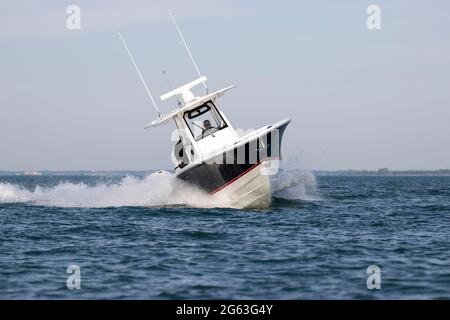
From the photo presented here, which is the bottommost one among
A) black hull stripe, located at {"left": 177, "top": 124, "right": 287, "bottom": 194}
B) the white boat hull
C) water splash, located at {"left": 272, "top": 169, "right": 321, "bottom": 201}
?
water splash, located at {"left": 272, "top": 169, "right": 321, "bottom": 201}

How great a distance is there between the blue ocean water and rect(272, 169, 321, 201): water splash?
405 centimetres

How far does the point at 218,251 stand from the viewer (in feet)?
59.1

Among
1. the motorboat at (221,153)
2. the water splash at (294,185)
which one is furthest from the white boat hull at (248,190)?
the water splash at (294,185)

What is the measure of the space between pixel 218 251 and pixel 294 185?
18446 millimetres

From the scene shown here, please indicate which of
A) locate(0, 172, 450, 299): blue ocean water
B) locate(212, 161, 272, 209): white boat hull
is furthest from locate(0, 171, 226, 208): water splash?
locate(212, 161, 272, 209): white boat hull

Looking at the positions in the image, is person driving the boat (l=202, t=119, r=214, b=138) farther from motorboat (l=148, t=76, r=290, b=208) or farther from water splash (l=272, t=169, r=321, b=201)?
water splash (l=272, t=169, r=321, b=201)

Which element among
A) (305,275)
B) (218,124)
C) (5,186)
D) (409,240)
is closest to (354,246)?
(409,240)

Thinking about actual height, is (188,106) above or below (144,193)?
above

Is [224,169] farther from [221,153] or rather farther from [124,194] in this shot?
[124,194]

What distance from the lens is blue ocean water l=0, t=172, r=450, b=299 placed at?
13.9 meters

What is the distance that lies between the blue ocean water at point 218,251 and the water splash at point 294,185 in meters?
4.05

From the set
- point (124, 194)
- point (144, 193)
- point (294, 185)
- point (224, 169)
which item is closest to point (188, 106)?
point (224, 169)

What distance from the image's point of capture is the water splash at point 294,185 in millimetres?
35156
